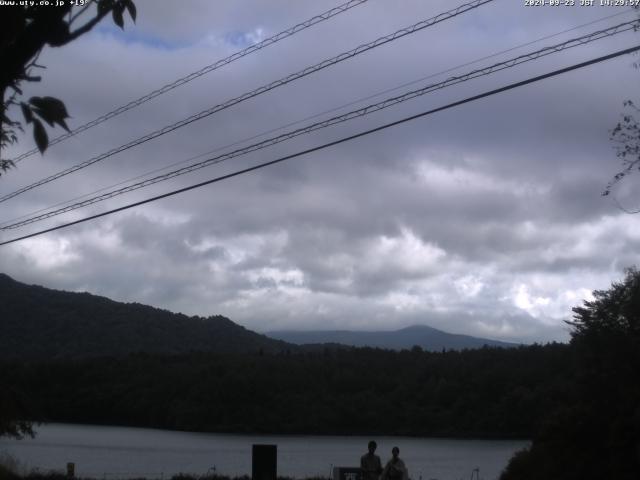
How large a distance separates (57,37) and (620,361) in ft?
59.0

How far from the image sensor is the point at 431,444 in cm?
5425

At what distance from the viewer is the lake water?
38875mm

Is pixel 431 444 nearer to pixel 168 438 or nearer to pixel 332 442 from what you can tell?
pixel 332 442

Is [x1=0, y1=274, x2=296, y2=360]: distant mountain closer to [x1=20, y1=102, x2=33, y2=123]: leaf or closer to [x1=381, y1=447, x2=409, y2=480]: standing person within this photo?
[x1=381, y1=447, x2=409, y2=480]: standing person

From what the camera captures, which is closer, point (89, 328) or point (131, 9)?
point (131, 9)

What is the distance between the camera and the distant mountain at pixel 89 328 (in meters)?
72.6

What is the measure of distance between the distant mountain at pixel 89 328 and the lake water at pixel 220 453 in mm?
8702

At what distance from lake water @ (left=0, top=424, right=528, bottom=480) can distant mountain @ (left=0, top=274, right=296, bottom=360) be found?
870 cm

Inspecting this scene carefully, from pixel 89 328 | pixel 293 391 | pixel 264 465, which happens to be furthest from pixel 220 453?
pixel 89 328

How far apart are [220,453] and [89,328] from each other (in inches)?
1505

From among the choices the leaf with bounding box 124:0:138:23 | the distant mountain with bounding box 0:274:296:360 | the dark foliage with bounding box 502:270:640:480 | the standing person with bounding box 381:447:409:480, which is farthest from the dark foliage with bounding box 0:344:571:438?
the leaf with bounding box 124:0:138:23

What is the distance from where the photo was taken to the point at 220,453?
49.8 metres

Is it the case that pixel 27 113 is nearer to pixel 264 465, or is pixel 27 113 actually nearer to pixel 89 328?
pixel 264 465

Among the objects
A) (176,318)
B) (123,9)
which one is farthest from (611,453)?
(176,318)
